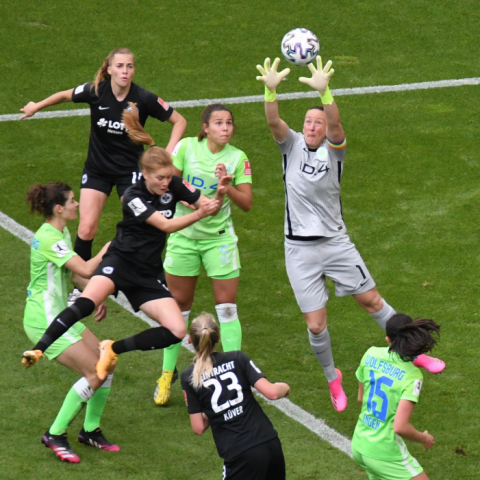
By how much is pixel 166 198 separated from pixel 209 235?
864 mm

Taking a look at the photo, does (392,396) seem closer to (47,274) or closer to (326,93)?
(326,93)

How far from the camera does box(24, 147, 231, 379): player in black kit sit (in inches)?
262

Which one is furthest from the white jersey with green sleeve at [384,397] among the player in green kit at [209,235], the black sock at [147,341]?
the player in green kit at [209,235]

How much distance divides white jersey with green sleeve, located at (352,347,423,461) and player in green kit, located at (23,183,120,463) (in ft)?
6.64

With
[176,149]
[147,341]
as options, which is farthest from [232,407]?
[176,149]

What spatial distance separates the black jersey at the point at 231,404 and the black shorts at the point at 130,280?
1.34 m

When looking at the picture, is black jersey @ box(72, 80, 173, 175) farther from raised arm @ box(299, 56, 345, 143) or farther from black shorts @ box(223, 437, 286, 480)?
black shorts @ box(223, 437, 286, 480)

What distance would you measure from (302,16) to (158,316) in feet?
31.8

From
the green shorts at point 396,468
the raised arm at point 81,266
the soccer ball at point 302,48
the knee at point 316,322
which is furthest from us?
the soccer ball at point 302,48

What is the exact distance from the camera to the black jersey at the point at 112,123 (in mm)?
8727

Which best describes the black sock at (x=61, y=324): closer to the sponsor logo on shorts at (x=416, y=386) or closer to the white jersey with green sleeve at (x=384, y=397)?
the white jersey with green sleeve at (x=384, y=397)

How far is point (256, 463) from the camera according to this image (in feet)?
18.2

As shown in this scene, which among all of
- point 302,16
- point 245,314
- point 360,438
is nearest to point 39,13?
point 302,16

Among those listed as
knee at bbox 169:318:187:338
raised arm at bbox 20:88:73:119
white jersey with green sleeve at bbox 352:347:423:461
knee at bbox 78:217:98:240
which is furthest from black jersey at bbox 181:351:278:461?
raised arm at bbox 20:88:73:119
